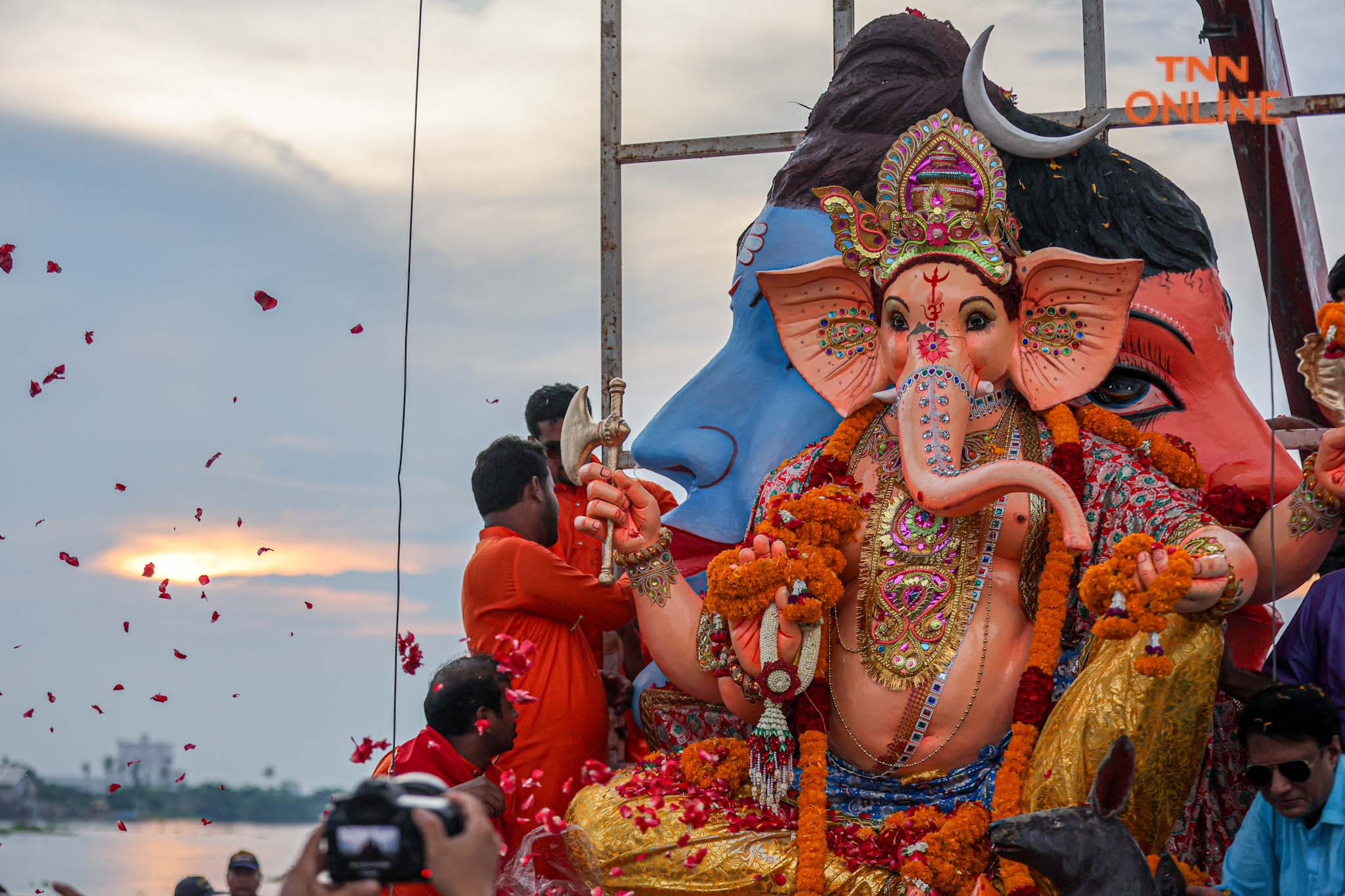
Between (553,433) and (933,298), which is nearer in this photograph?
(933,298)

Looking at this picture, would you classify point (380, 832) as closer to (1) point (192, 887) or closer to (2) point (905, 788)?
(2) point (905, 788)

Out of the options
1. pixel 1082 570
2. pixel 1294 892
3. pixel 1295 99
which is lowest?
pixel 1294 892

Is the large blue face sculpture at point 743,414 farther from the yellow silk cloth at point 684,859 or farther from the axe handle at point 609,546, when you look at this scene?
the yellow silk cloth at point 684,859

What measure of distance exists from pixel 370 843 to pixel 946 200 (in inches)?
121

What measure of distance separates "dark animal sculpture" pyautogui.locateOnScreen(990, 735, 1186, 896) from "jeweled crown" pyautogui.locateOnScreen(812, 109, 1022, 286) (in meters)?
1.54

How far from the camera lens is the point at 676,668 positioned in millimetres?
4488

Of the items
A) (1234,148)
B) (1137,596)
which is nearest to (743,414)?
(1137,596)

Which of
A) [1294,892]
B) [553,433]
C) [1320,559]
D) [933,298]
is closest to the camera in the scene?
[1294,892]

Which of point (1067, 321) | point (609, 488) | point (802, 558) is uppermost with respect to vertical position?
point (1067, 321)

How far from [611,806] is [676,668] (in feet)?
1.47

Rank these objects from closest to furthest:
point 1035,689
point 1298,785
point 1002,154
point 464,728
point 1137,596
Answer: point 1298,785 → point 1137,596 → point 1035,689 → point 464,728 → point 1002,154

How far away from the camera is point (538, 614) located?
480 centimetres

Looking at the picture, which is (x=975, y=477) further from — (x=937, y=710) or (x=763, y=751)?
(x=763, y=751)

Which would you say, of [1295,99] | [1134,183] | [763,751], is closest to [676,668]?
[763,751]
